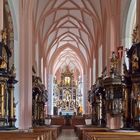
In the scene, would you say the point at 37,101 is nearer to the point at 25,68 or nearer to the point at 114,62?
the point at 25,68

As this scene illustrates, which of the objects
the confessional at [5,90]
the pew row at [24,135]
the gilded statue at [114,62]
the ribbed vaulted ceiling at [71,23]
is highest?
the ribbed vaulted ceiling at [71,23]

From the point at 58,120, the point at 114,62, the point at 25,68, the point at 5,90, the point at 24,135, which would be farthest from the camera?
the point at 58,120

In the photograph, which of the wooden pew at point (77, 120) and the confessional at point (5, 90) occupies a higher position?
the confessional at point (5, 90)

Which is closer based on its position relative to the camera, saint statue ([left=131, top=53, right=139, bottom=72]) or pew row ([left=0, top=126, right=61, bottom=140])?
pew row ([left=0, top=126, right=61, bottom=140])

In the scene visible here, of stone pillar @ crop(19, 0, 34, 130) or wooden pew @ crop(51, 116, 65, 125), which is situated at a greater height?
stone pillar @ crop(19, 0, 34, 130)

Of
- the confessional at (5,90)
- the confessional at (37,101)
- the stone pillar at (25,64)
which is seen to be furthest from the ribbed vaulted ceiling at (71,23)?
the confessional at (5,90)

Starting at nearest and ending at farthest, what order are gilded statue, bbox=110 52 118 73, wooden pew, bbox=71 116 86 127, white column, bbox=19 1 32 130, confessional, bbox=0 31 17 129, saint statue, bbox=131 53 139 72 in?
saint statue, bbox=131 53 139 72
confessional, bbox=0 31 17 129
gilded statue, bbox=110 52 118 73
white column, bbox=19 1 32 130
wooden pew, bbox=71 116 86 127

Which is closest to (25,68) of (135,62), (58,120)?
(135,62)

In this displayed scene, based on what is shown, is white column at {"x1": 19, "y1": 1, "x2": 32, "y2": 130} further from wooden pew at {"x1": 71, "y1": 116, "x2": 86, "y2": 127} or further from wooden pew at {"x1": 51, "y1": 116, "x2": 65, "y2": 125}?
wooden pew at {"x1": 71, "y1": 116, "x2": 86, "y2": 127}

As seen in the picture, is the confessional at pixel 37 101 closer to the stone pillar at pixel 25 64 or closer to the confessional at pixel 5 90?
the stone pillar at pixel 25 64

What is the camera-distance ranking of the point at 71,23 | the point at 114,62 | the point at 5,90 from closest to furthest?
the point at 5,90
the point at 114,62
the point at 71,23

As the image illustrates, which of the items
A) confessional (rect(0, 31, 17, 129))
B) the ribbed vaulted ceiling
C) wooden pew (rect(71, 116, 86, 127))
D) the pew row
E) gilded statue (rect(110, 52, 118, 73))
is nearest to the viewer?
the pew row

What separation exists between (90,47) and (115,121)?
18693mm

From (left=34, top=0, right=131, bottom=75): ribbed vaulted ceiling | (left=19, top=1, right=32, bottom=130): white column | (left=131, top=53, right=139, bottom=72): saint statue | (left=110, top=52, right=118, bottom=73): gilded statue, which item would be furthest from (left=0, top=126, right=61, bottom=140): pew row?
(left=34, top=0, right=131, bottom=75): ribbed vaulted ceiling
